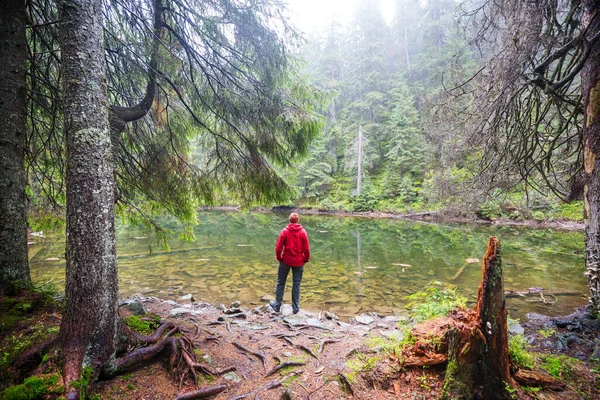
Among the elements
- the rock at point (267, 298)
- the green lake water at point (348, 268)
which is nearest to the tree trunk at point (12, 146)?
the green lake water at point (348, 268)

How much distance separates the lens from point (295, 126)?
193 inches

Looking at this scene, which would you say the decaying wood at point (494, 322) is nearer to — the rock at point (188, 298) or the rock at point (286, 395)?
the rock at point (286, 395)

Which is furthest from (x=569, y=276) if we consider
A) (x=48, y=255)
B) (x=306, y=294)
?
(x=48, y=255)

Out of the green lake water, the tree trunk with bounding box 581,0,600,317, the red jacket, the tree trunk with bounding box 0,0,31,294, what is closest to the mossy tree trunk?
the tree trunk with bounding box 581,0,600,317

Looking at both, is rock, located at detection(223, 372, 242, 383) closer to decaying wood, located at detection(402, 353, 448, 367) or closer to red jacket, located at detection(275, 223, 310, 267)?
decaying wood, located at detection(402, 353, 448, 367)

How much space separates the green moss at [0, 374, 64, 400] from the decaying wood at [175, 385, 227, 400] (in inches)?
37.9

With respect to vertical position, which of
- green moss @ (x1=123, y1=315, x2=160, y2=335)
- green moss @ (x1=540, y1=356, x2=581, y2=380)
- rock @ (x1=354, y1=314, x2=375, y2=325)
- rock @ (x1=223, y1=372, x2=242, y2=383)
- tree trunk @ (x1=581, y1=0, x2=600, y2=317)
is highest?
tree trunk @ (x1=581, y1=0, x2=600, y2=317)

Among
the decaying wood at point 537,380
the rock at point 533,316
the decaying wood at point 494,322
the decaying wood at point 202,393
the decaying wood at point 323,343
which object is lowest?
the rock at point 533,316

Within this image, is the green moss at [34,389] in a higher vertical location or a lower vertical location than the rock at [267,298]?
higher

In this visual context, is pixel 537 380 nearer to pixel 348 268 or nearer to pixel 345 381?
pixel 345 381

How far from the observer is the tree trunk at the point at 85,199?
254 cm

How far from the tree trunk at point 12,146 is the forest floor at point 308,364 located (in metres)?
0.53

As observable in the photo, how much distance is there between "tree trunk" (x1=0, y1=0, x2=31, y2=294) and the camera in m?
3.62

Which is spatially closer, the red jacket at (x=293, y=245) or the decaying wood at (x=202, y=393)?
the decaying wood at (x=202, y=393)
